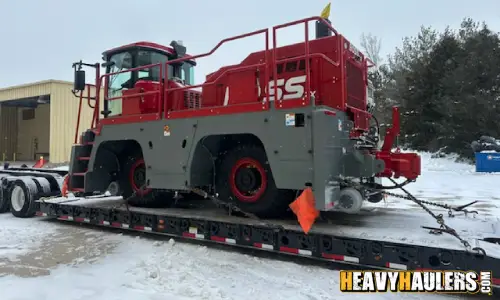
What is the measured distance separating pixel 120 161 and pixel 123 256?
2.50 m

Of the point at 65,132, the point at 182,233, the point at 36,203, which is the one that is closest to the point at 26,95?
the point at 65,132

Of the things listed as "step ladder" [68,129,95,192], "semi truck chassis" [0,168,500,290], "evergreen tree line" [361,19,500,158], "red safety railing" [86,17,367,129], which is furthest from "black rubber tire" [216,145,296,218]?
"evergreen tree line" [361,19,500,158]

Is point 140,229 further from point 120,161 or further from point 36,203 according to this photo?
point 36,203

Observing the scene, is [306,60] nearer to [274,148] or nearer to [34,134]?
[274,148]

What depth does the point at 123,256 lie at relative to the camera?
216 inches

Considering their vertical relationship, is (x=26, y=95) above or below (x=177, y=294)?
above

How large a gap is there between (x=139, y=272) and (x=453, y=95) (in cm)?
2479

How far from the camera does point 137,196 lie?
280 inches

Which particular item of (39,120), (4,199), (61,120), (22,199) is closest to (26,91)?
(61,120)

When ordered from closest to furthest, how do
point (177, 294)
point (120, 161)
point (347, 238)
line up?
point (177, 294), point (347, 238), point (120, 161)

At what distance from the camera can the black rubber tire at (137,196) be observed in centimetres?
701

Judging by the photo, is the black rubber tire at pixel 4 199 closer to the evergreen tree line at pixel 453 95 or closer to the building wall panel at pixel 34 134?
the evergreen tree line at pixel 453 95

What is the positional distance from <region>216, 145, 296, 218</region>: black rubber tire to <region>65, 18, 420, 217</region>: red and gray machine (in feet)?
0.05

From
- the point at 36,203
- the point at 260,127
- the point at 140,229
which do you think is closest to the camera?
the point at 260,127
